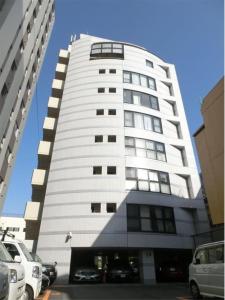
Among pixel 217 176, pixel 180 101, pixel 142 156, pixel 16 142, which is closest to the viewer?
pixel 217 176

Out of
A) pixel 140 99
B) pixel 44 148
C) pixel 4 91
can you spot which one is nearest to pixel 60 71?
pixel 140 99

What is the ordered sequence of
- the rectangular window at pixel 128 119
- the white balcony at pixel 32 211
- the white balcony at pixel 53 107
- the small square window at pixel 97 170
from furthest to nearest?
1. the white balcony at pixel 53 107
2. the rectangular window at pixel 128 119
3. the small square window at pixel 97 170
4. the white balcony at pixel 32 211

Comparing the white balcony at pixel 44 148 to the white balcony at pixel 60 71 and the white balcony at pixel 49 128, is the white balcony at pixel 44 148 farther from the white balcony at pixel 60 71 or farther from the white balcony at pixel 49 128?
the white balcony at pixel 60 71

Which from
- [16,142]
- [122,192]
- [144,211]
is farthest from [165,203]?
[16,142]

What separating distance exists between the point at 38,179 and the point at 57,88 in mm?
10776

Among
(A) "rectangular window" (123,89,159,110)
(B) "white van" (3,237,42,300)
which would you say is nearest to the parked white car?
(B) "white van" (3,237,42,300)

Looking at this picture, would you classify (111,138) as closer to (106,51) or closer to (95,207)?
(95,207)

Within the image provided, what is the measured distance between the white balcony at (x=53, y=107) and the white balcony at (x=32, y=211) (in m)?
10.2

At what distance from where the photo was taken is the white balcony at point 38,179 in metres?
25.0

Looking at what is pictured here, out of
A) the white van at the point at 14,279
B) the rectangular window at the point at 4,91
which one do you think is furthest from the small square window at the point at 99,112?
the white van at the point at 14,279

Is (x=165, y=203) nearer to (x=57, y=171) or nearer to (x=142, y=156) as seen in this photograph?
(x=142, y=156)

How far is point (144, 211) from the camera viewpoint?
23172 mm

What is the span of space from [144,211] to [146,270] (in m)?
4.33

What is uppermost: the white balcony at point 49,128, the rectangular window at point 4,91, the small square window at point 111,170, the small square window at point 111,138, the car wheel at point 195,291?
the white balcony at point 49,128
